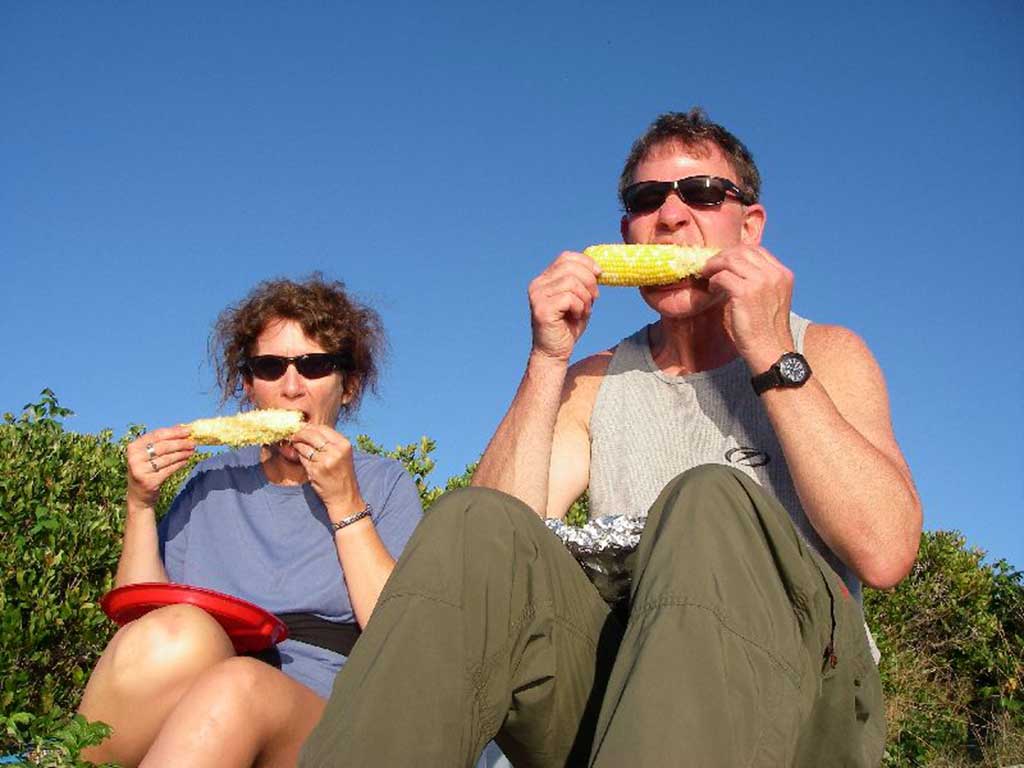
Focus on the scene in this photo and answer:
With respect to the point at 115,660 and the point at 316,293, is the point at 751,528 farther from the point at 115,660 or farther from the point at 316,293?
the point at 316,293

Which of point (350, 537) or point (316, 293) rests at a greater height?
point (316, 293)

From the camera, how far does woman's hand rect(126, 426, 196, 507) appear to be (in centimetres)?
347

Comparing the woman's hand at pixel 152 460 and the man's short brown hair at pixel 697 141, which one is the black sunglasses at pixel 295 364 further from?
the man's short brown hair at pixel 697 141

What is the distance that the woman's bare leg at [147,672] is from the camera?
8.66ft

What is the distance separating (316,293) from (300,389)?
432mm

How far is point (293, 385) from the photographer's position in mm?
3750

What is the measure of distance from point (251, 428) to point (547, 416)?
121 centimetres

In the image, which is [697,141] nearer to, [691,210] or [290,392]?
[691,210]

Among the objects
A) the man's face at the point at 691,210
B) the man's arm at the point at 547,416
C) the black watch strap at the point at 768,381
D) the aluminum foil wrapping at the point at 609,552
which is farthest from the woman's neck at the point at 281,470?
the black watch strap at the point at 768,381

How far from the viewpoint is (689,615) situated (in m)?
1.59

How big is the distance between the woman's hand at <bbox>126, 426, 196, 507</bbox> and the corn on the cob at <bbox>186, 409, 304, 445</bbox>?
0.31 feet

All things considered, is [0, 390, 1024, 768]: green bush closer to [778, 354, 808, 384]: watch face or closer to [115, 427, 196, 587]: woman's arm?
[115, 427, 196, 587]: woman's arm

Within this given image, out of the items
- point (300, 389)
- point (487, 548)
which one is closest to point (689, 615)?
point (487, 548)

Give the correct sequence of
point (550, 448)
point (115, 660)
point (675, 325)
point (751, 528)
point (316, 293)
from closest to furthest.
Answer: point (751, 528) → point (115, 660) → point (550, 448) → point (675, 325) → point (316, 293)
